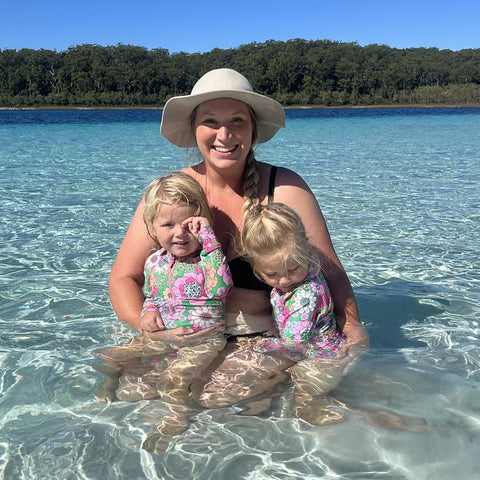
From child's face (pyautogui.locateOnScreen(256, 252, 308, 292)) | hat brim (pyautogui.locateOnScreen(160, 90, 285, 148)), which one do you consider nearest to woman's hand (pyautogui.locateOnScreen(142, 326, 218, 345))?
child's face (pyautogui.locateOnScreen(256, 252, 308, 292))

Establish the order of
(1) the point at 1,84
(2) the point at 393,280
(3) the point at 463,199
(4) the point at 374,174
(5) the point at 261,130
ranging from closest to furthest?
(5) the point at 261,130, (2) the point at 393,280, (3) the point at 463,199, (4) the point at 374,174, (1) the point at 1,84

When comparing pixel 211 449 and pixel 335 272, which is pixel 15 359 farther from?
pixel 335 272

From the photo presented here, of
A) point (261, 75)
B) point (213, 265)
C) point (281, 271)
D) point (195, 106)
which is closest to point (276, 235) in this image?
point (281, 271)

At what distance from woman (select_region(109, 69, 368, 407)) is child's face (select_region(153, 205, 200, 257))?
28cm

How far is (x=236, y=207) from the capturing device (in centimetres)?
→ 325

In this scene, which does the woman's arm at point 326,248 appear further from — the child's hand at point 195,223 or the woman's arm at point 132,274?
the woman's arm at point 132,274

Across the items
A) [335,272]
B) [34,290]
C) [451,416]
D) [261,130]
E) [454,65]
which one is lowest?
[34,290]

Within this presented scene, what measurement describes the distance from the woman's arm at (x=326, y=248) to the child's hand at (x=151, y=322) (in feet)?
3.10

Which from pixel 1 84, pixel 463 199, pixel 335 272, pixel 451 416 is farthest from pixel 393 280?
pixel 1 84

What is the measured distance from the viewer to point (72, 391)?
2986 millimetres

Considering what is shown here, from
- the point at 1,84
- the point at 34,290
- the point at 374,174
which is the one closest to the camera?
the point at 34,290

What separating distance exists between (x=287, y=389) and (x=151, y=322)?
2.63 feet

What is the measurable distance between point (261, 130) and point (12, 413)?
2.06 metres

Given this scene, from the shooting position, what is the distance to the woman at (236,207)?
295 centimetres
